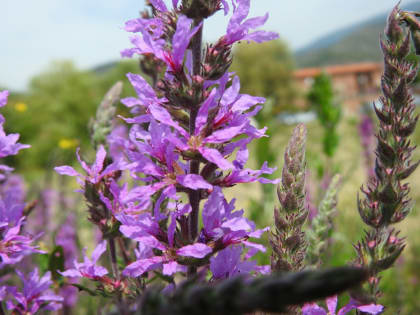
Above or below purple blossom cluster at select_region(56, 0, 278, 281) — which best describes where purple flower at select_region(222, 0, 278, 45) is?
above

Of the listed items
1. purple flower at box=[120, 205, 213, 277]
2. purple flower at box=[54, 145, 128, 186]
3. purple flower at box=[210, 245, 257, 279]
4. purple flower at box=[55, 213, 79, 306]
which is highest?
purple flower at box=[54, 145, 128, 186]

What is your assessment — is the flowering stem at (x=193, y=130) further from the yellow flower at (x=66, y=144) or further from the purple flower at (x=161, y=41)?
the yellow flower at (x=66, y=144)

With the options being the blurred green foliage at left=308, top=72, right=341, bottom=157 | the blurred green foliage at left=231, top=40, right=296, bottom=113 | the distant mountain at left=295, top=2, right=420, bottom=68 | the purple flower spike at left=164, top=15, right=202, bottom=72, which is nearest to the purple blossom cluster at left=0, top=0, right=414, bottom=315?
the purple flower spike at left=164, top=15, right=202, bottom=72

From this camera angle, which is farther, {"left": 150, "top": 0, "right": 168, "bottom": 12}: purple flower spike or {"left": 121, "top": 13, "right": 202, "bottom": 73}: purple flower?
{"left": 150, "top": 0, "right": 168, "bottom": 12}: purple flower spike

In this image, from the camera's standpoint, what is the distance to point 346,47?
162m

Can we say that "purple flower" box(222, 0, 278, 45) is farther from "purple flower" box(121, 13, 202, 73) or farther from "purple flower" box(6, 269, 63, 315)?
"purple flower" box(6, 269, 63, 315)

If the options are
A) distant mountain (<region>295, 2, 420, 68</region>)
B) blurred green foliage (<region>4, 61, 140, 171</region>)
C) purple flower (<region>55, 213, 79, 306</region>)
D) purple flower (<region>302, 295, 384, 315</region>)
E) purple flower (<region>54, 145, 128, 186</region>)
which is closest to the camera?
purple flower (<region>302, 295, 384, 315</region>)

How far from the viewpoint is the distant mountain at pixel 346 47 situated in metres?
142

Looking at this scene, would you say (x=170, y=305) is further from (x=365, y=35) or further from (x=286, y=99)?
(x=365, y=35)

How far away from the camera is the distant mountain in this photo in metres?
142

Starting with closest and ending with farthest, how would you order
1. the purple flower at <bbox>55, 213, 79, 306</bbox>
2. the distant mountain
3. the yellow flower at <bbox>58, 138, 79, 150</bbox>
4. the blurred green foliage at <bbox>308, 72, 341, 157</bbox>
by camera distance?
the purple flower at <bbox>55, 213, 79, 306</bbox>
the blurred green foliage at <bbox>308, 72, 341, 157</bbox>
the yellow flower at <bbox>58, 138, 79, 150</bbox>
the distant mountain

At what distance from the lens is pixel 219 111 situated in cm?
94

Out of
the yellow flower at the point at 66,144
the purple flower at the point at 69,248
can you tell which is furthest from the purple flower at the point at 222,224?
the yellow flower at the point at 66,144

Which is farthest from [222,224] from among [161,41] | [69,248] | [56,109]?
[56,109]
